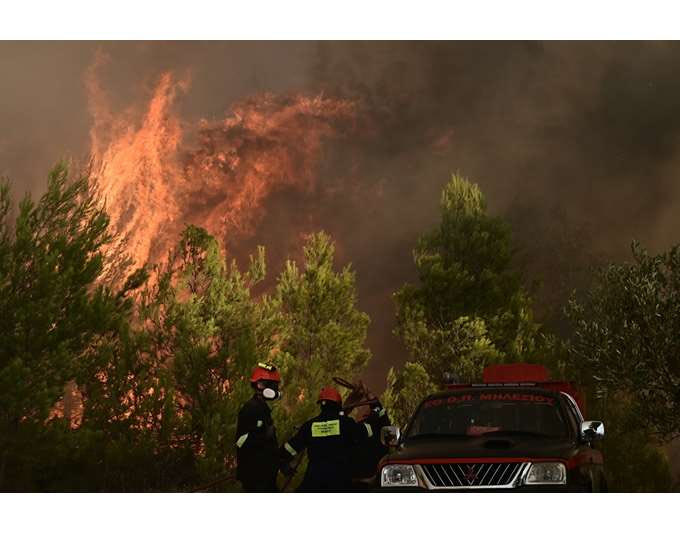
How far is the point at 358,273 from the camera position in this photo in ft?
102

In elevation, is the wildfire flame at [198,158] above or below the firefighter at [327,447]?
above

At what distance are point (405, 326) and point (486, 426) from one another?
41.4ft

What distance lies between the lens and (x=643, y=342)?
16.9 meters

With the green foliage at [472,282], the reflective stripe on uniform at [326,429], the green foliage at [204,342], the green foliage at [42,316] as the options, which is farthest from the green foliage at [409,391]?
the reflective stripe on uniform at [326,429]

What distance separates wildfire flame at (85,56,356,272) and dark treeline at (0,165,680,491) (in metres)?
5.48

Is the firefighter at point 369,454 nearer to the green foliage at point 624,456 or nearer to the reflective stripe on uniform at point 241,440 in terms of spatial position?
the reflective stripe on uniform at point 241,440

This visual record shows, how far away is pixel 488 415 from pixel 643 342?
734 cm

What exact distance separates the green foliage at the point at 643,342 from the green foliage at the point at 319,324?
19.1 ft

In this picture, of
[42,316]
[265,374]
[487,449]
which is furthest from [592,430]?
[42,316]

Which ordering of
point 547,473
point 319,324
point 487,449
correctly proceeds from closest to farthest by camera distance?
point 547,473 < point 487,449 < point 319,324

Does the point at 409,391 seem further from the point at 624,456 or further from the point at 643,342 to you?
the point at 624,456

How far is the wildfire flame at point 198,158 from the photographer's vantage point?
2720 centimetres

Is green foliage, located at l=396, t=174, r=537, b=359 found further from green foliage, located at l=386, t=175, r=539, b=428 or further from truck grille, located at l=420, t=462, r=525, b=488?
truck grille, located at l=420, t=462, r=525, b=488

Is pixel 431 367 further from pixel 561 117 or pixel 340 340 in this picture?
pixel 561 117
